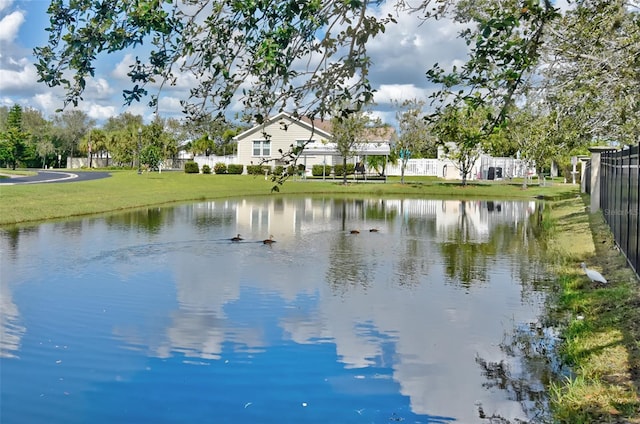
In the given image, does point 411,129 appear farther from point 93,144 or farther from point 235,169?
point 93,144

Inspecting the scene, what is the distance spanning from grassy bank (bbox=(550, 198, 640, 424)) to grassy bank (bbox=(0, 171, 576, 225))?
16379 mm

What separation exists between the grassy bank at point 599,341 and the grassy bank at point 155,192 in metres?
16.4

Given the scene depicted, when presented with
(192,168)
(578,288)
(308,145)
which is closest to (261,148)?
(308,145)

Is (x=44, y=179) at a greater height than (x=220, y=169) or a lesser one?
lesser

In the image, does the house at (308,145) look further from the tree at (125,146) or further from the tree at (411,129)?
the tree at (125,146)

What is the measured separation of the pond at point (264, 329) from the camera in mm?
6434

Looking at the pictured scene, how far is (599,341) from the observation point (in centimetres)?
783

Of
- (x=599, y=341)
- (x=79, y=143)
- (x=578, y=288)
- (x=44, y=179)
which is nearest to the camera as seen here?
(x=599, y=341)

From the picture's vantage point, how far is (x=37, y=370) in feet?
24.0

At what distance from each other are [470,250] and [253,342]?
9.55 meters

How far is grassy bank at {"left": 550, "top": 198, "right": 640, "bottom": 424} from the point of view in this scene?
5902mm

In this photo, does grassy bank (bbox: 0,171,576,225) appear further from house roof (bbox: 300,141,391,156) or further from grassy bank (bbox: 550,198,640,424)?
grassy bank (bbox: 550,198,640,424)

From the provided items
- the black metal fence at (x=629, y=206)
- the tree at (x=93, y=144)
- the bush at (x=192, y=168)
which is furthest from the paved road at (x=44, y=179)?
the tree at (x=93, y=144)

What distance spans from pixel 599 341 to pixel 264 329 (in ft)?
13.1
